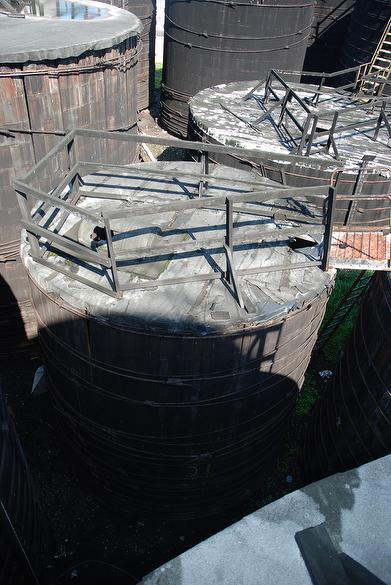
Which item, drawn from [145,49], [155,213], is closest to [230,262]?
[155,213]

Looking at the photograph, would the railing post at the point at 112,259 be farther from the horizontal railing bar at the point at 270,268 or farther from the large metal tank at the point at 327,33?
the large metal tank at the point at 327,33

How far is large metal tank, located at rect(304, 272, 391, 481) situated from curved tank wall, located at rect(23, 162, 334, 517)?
32.5 inches

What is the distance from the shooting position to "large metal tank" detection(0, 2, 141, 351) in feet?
23.9

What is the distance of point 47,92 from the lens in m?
7.57

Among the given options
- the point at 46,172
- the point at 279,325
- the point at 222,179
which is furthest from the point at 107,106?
the point at 279,325

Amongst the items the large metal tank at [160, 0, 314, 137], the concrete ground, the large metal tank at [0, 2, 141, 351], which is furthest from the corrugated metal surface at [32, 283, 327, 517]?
the large metal tank at [160, 0, 314, 137]

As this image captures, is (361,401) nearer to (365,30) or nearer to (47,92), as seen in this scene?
(47,92)

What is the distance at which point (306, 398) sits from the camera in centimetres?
1008

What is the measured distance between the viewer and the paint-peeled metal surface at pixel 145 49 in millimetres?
18522

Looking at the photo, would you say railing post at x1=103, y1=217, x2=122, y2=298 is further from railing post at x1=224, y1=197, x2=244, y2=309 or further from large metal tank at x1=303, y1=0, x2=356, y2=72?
large metal tank at x1=303, y1=0, x2=356, y2=72

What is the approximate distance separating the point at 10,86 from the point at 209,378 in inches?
216

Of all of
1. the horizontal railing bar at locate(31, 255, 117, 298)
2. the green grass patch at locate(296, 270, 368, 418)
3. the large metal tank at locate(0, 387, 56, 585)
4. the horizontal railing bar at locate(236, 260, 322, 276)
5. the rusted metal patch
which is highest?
the horizontal railing bar at locate(236, 260, 322, 276)

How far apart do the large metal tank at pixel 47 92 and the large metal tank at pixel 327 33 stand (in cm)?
1382

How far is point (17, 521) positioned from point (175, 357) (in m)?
2.63
